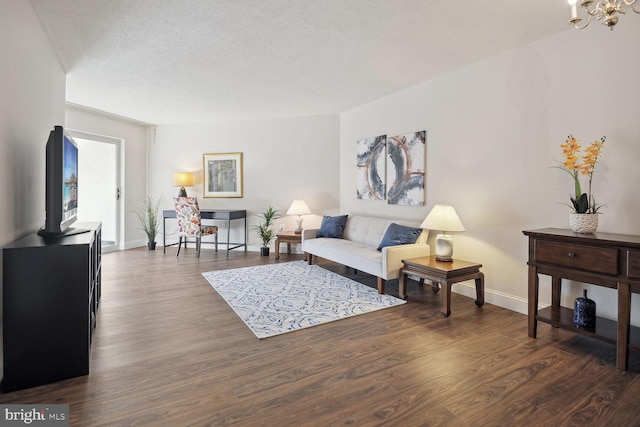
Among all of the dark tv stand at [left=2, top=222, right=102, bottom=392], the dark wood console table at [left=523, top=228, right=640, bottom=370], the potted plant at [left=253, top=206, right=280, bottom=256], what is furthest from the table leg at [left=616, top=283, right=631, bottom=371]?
the potted plant at [left=253, top=206, right=280, bottom=256]

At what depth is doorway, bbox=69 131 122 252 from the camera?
220 inches

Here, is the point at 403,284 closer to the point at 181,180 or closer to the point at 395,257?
the point at 395,257

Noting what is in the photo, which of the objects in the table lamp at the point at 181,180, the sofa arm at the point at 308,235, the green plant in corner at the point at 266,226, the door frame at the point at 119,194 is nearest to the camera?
the sofa arm at the point at 308,235

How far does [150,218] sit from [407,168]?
16.1 ft

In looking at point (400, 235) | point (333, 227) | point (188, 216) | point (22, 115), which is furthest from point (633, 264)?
point (188, 216)

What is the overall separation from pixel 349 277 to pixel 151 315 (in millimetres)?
2319

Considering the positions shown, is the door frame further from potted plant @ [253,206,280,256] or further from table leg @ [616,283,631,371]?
table leg @ [616,283,631,371]

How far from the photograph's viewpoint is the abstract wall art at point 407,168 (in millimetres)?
4074

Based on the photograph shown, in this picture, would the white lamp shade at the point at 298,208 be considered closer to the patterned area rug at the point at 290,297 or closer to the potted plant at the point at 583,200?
the patterned area rug at the point at 290,297

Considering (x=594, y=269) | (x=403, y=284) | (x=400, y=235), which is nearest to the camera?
(x=594, y=269)

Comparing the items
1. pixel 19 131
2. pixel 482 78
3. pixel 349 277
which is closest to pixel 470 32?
pixel 482 78

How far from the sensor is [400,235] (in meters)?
3.75

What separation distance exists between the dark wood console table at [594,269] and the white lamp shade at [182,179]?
5.61m

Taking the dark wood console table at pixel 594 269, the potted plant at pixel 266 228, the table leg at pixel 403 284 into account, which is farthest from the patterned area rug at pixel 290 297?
the dark wood console table at pixel 594 269
